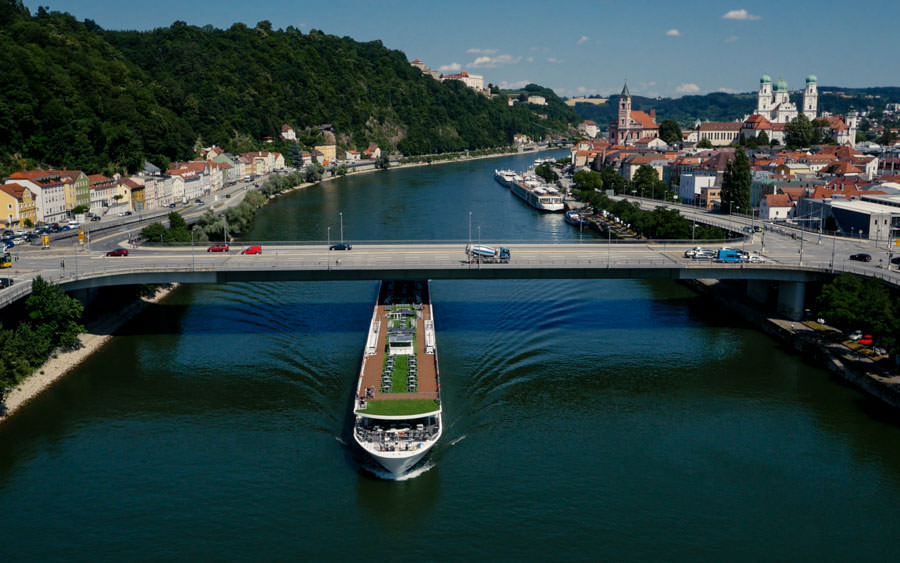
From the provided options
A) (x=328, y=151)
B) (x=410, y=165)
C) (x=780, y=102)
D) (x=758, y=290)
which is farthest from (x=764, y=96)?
(x=758, y=290)

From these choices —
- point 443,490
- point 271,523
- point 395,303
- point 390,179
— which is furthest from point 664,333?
point 390,179

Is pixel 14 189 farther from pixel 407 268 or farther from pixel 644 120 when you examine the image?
pixel 644 120

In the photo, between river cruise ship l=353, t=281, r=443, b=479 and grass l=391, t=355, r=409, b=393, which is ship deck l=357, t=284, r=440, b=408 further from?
grass l=391, t=355, r=409, b=393

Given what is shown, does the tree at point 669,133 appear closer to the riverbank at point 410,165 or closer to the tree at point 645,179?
the riverbank at point 410,165

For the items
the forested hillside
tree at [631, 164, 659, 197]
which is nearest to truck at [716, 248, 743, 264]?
tree at [631, 164, 659, 197]

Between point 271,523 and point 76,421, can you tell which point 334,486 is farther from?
point 76,421

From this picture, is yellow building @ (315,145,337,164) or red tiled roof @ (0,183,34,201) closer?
red tiled roof @ (0,183,34,201)
